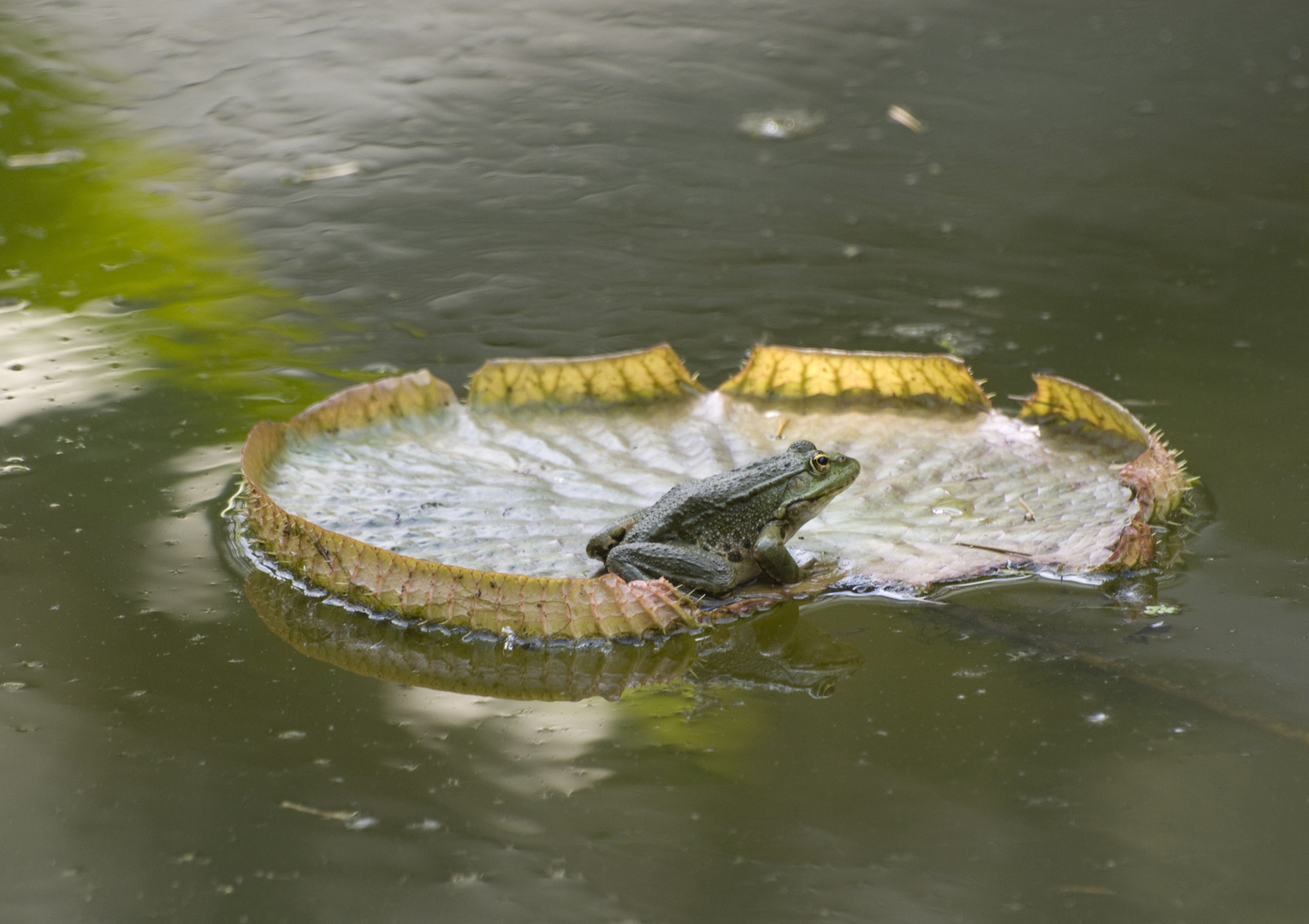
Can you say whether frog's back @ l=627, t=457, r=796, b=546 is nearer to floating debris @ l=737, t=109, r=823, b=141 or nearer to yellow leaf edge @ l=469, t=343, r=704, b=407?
yellow leaf edge @ l=469, t=343, r=704, b=407

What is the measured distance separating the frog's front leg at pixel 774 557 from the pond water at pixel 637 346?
0.17 meters

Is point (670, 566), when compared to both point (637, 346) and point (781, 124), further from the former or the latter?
point (781, 124)

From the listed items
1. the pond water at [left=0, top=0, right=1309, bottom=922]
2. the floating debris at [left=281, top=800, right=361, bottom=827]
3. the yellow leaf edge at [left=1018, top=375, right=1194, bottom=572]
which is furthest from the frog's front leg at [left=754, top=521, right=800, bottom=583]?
the floating debris at [left=281, top=800, right=361, bottom=827]

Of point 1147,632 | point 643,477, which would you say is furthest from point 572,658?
point 1147,632

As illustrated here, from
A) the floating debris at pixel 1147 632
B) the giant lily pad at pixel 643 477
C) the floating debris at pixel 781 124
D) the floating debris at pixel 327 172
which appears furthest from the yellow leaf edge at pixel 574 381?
the floating debris at pixel 781 124

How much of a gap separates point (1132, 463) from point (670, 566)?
4.01 feet

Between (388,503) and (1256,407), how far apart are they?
277cm

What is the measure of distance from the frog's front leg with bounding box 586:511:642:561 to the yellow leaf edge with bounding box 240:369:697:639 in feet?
0.70

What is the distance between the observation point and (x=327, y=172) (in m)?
6.25

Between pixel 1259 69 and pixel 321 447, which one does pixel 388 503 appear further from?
pixel 1259 69

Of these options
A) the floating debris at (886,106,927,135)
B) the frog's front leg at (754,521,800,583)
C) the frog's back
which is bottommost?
the frog's front leg at (754,521,800,583)

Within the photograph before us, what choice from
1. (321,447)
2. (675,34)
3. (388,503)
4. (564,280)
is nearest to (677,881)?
(388,503)

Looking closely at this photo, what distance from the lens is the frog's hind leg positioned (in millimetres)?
2830

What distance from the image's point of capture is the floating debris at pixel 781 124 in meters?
6.72
